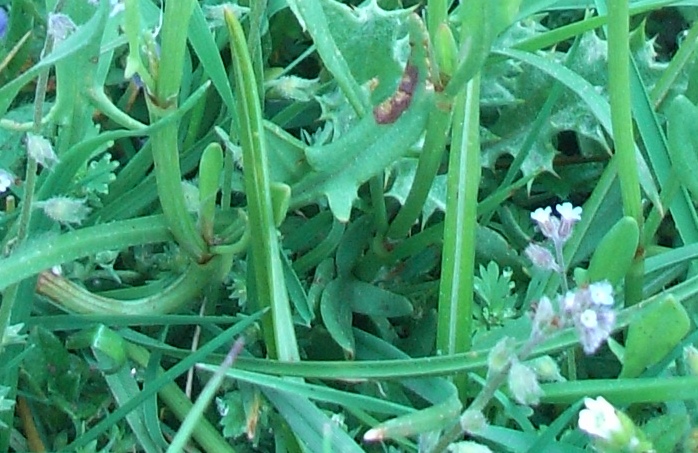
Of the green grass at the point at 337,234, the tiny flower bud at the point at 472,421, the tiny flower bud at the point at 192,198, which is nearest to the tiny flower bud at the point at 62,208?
the green grass at the point at 337,234

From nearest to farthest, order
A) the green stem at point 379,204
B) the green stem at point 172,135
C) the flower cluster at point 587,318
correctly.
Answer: the flower cluster at point 587,318 → the green stem at point 172,135 → the green stem at point 379,204

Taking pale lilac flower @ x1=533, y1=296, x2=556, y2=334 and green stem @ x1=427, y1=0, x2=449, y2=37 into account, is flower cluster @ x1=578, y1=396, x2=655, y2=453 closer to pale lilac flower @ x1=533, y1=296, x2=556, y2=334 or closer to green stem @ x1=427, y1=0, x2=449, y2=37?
pale lilac flower @ x1=533, y1=296, x2=556, y2=334

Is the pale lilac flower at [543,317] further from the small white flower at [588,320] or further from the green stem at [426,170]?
the green stem at [426,170]

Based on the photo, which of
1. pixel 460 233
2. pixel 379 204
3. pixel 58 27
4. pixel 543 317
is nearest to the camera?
pixel 543 317

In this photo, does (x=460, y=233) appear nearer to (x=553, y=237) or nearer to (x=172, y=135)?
(x=553, y=237)

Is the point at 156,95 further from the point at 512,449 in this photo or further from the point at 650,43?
the point at 650,43

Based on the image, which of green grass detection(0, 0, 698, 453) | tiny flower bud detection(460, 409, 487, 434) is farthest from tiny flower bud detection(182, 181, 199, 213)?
tiny flower bud detection(460, 409, 487, 434)

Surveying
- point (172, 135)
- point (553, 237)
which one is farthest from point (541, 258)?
point (172, 135)
